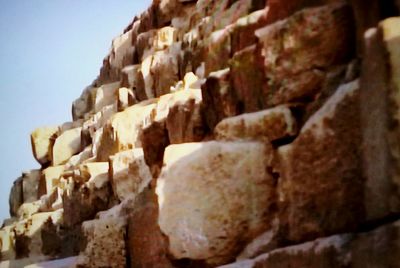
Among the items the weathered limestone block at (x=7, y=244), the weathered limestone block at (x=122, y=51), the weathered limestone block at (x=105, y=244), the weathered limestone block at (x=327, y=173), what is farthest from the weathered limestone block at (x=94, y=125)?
the weathered limestone block at (x=327, y=173)

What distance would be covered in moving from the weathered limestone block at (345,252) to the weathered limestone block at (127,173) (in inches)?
194

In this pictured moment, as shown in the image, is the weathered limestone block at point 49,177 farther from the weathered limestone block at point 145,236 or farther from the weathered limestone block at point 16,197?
the weathered limestone block at point 145,236

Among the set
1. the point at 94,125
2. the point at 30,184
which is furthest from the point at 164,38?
the point at 30,184

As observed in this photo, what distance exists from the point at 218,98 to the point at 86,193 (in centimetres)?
554

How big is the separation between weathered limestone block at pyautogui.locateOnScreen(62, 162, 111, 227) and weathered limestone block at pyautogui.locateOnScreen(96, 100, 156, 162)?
1.32m

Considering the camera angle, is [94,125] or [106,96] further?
[106,96]

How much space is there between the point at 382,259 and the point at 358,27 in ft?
6.33

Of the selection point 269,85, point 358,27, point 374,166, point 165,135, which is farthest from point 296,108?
point 165,135

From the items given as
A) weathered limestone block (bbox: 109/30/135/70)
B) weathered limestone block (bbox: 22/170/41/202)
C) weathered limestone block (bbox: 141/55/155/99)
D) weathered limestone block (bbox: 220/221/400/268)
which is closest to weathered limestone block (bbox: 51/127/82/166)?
weathered limestone block (bbox: 22/170/41/202)

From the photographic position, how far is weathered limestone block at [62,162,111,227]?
1009 cm

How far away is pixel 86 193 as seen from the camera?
34.5 feet

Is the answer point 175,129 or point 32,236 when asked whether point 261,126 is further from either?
point 32,236

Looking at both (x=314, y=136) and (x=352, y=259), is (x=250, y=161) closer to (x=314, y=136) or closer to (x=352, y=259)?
(x=314, y=136)

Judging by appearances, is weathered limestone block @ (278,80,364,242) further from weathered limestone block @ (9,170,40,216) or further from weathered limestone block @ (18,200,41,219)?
weathered limestone block @ (9,170,40,216)
